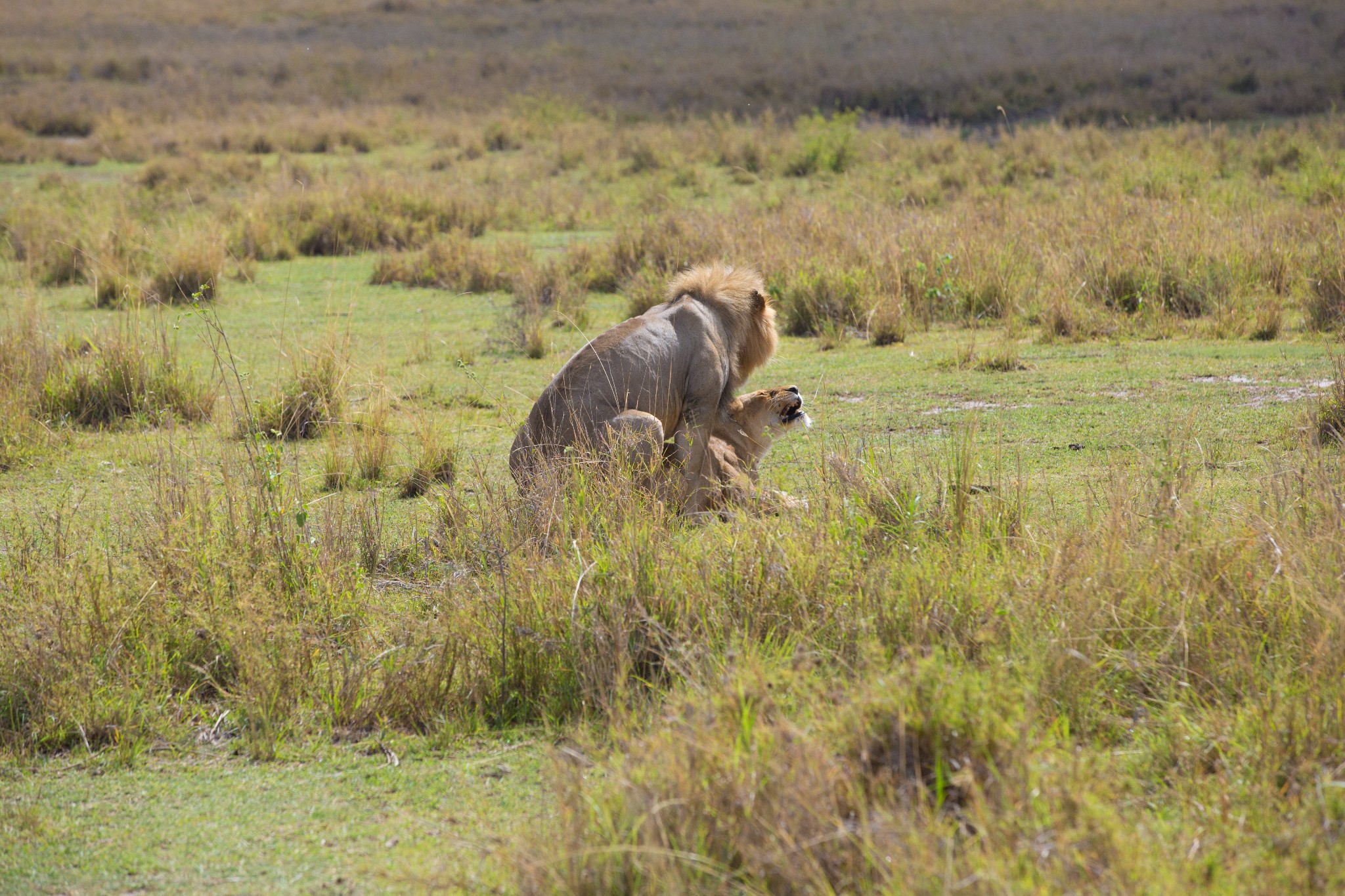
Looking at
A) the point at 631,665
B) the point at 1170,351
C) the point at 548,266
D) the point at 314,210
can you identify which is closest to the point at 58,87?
the point at 314,210

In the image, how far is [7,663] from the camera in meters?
4.55

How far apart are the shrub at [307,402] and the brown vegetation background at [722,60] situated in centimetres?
1975

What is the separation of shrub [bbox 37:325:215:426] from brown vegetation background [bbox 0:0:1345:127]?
66.7 ft

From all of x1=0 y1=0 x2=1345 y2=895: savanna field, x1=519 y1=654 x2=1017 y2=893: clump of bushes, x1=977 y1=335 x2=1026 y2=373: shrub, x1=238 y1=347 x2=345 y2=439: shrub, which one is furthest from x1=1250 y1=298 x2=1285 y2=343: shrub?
x1=519 y1=654 x2=1017 y2=893: clump of bushes

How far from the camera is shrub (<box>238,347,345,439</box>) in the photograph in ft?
28.6

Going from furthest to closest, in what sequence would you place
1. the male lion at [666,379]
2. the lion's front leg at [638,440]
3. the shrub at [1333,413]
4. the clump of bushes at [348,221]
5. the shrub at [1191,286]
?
the clump of bushes at [348,221] → the shrub at [1191,286] → the shrub at [1333,413] → the male lion at [666,379] → the lion's front leg at [638,440]

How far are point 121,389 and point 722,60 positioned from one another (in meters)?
31.0

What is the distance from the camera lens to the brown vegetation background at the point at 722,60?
27.7 m

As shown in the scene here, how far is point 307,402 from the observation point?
895cm

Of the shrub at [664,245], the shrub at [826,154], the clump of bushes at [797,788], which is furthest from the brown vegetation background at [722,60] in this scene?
the clump of bushes at [797,788]

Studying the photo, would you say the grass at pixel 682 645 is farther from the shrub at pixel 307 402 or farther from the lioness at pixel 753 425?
the shrub at pixel 307 402

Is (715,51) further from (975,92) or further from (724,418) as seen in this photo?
(724,418)

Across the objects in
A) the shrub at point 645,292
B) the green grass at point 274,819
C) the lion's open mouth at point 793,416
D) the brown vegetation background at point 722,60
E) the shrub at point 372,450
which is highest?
the brown vegetation background at point 722,60

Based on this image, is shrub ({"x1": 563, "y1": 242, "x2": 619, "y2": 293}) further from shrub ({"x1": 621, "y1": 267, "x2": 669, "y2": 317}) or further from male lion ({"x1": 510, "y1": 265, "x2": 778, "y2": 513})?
male lion ({"x1": 510, "y1": 265, "x2": 778, "y2": 513})
